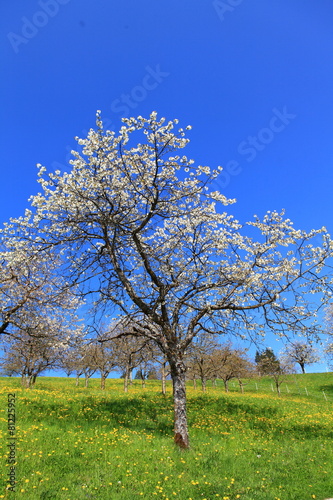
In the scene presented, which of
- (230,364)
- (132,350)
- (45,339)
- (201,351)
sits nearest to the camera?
(201,351)

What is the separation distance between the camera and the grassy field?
7320 mm

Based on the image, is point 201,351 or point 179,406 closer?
point 179,406

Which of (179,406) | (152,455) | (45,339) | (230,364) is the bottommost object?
(152,455)

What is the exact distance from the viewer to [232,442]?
11.9 m

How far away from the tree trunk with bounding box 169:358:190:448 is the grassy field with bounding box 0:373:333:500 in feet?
1.25

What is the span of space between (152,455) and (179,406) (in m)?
1.95

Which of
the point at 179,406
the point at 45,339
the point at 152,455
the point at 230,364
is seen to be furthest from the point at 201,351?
the point at 230,364

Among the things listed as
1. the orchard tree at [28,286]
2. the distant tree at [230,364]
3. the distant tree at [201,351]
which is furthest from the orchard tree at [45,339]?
the distant tree at [230,364]

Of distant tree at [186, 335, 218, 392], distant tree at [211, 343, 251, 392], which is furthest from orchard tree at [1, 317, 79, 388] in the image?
distant tree at [211, 343, 251, 392]

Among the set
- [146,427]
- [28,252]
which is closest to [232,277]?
[146,427]

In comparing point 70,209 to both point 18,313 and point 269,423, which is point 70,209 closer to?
point 18,313

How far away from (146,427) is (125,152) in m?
11.4

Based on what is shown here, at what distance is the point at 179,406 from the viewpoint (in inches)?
434

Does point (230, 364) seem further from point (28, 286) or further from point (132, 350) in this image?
point (28, 286)
